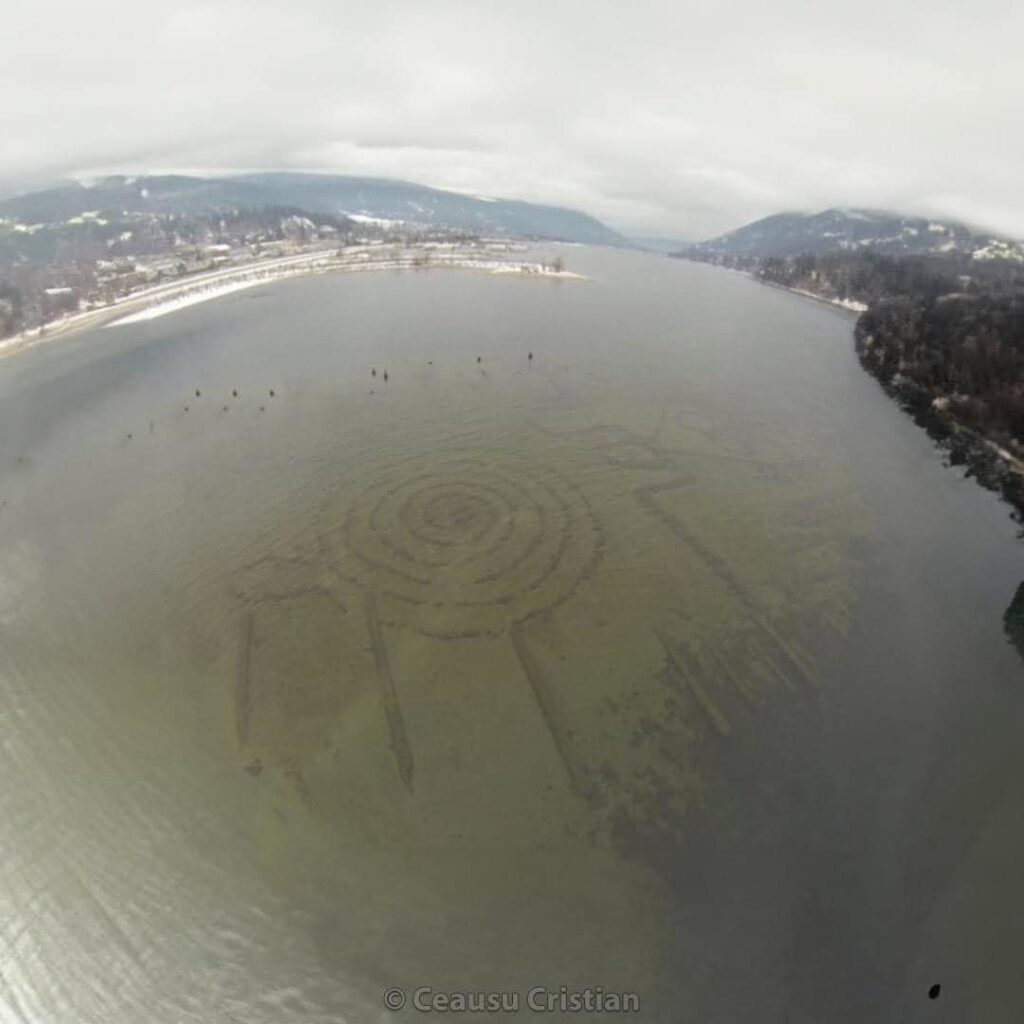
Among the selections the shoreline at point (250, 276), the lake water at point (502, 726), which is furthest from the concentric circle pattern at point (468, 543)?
the shoreline at point (250, 276)

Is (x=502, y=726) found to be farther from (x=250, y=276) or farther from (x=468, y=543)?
(x=250, y=276)

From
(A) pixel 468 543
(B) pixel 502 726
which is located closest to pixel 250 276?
(A) pixel 468 543

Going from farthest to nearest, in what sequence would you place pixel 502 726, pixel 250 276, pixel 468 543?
pixel 250 276 → pixel 468 543 → pixel 502 726

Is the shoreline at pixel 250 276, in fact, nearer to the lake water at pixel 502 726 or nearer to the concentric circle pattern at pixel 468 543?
the lake water at pixel 502 726

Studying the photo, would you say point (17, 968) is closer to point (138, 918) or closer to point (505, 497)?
point (138, 918)

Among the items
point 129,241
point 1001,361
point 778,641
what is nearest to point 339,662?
point 778,641

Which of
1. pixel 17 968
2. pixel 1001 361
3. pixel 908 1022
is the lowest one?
pixel 17 968

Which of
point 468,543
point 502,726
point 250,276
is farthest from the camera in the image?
point 250,276
